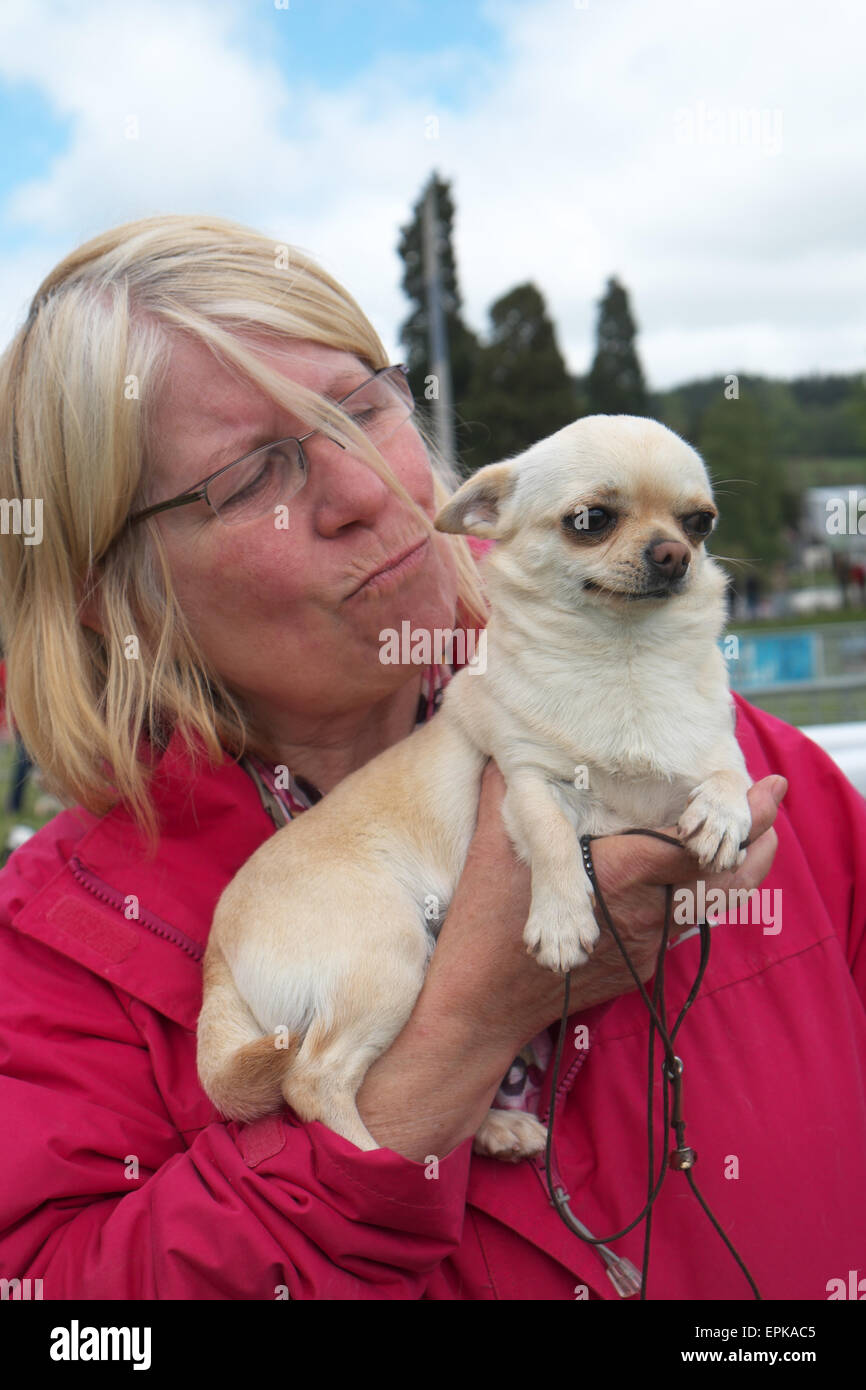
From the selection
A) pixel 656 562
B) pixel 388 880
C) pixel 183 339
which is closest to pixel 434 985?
pixel 388 880

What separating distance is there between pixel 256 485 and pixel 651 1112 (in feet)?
4.27

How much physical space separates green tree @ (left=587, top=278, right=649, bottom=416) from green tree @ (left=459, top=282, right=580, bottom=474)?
7.21 ft

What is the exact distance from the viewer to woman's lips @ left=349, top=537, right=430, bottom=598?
1.94 metres

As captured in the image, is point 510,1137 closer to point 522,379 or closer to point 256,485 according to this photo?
point 256,485

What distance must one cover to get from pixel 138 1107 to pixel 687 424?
50.4 m

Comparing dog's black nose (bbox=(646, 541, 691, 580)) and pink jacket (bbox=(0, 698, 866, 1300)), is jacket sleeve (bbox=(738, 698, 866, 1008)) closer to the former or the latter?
pink jacket (bbox=(0, 698, 866, 1300))

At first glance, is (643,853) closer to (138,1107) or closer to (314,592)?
(314,592)

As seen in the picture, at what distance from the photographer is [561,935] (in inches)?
62.4

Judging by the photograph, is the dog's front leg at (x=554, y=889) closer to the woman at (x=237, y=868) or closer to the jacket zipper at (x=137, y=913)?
the woman at (x=237, y=868)

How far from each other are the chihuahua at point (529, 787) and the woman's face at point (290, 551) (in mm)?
156

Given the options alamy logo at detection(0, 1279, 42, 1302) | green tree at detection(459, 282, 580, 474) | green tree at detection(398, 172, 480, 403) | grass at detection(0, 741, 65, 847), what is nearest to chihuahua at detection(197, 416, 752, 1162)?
alamy logo at detection(0, 1279, 42, 1302)

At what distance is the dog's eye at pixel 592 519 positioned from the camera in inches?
71.8
